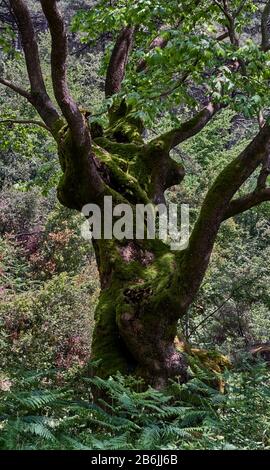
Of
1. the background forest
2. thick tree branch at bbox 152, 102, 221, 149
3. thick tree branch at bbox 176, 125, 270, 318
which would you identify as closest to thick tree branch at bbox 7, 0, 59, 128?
the background forest

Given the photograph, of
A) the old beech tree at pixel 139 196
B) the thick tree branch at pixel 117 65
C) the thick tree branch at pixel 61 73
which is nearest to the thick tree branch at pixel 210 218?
the old beech tree at pixel 139 196

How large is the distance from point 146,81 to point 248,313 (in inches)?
282

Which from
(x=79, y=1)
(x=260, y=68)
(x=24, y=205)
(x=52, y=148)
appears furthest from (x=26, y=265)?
(x=79, y=1)

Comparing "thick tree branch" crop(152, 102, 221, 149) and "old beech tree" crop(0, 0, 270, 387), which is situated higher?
"thick tree branch" crop(152, 102, 221, 149)

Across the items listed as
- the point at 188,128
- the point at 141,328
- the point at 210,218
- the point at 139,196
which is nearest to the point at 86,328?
the point at 139,196

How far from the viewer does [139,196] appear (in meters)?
5.75

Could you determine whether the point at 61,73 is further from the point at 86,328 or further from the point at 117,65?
the point at 86,328

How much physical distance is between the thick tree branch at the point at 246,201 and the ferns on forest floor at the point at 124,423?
7.10 feet

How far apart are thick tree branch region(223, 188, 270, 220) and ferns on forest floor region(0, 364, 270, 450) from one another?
2.16 meters

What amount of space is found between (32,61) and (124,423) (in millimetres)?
4472

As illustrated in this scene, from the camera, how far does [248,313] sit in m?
10.5

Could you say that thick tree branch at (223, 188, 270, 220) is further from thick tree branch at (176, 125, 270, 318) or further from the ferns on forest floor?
the ferns on forest floor

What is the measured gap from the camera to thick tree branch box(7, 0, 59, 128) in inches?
199

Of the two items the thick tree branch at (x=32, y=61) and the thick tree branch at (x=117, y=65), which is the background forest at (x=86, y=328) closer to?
the thick tree branch at (x=32, y=61)
